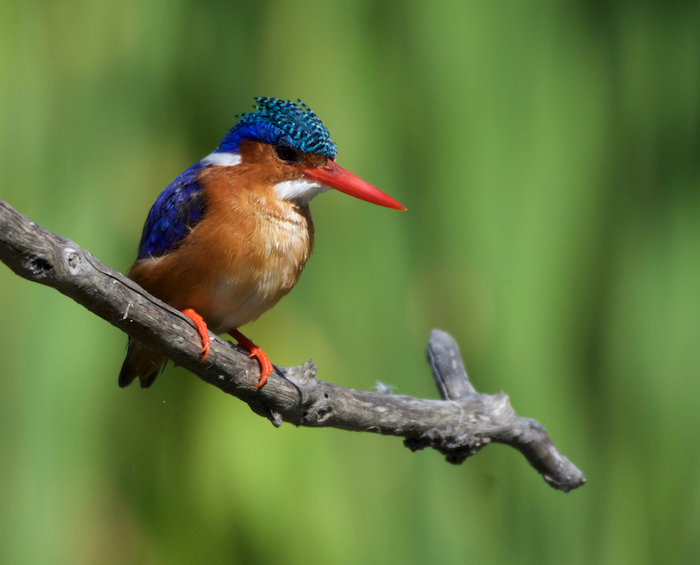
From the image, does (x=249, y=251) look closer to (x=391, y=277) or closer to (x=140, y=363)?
(x=140, y=363)

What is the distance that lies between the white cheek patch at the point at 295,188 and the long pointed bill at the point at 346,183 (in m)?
0.01

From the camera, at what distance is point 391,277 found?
1.99 m

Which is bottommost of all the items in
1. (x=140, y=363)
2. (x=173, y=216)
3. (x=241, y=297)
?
(x=140, y=363)

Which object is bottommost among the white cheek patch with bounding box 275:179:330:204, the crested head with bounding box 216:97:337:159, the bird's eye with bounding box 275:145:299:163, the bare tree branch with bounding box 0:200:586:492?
the bare tree branch with bounding box 0:200:586:492

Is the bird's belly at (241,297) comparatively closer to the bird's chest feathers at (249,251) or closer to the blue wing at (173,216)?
the bird's chest feathers at (249,251)

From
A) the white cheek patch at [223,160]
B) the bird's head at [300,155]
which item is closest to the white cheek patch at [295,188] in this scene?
the bird's head at [300,155]

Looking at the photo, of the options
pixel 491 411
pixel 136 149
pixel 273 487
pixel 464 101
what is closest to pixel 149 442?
pixel 273 487

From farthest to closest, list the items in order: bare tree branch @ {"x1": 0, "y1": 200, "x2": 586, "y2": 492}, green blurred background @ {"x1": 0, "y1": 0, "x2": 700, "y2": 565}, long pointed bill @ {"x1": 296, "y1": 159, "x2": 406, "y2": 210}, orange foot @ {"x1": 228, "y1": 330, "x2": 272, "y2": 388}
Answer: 1. green blurred background @ {"x1": 0, "y1": 0, "x2": 700, "y2": 565}
2. long pointed bill @ {"x1": 296, "y1": 159, "x2": 406, "y2": 210}
3. orange foot @ {"x1": 228, "y1": 330, "x2": 272, "y2": 388}
4. bare tree branch @ {"x1": 0, "y1": 200, "x2": 586, "y2": 492}

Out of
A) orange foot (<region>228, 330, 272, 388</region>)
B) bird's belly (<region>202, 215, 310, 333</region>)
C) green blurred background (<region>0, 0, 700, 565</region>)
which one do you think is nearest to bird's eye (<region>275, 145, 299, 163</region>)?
Answer: bird's belly (<region>202, 215, 310, 333</region>)

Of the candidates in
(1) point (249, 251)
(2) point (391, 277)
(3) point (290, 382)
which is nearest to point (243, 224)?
(1) point (249, 251)

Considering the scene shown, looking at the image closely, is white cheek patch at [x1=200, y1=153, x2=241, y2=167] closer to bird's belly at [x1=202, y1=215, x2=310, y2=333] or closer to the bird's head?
the bird's head

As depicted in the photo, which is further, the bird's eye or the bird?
the bird's eye

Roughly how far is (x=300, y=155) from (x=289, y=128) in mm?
58

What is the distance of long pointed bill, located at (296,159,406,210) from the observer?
1140 millimetres
